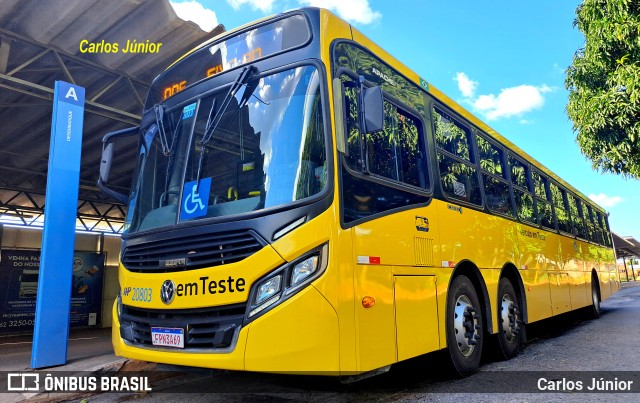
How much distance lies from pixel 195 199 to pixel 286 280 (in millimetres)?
1132

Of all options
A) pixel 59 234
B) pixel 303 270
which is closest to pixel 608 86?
pixel 303 270

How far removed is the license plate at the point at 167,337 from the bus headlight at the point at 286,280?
0.66 metres

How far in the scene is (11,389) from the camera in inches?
195

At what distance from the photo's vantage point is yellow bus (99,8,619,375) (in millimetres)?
3166

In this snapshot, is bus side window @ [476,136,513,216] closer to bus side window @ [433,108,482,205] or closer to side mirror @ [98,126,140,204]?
bus side window @ [433,108,482,205]

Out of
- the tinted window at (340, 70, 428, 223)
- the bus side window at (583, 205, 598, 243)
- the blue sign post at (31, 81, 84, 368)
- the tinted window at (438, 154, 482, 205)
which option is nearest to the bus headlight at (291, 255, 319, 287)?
the tinted window at (340, 70, 428, 223)

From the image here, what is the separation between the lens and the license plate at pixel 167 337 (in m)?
3.42

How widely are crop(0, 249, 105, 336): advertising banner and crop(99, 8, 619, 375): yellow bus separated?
416 inches

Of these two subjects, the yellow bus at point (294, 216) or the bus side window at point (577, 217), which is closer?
the yellow bus at point (294, 216)

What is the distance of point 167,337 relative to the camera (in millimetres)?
3508

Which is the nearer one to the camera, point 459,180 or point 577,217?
point 459,180

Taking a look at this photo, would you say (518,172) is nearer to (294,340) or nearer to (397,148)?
(397,148)

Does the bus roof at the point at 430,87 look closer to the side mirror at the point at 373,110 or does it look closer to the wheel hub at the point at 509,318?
the side mirror at the point at 373,110

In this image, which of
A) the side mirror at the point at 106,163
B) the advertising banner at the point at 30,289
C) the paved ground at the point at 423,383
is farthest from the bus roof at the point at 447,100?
the advertising banner at the point at 30,289
